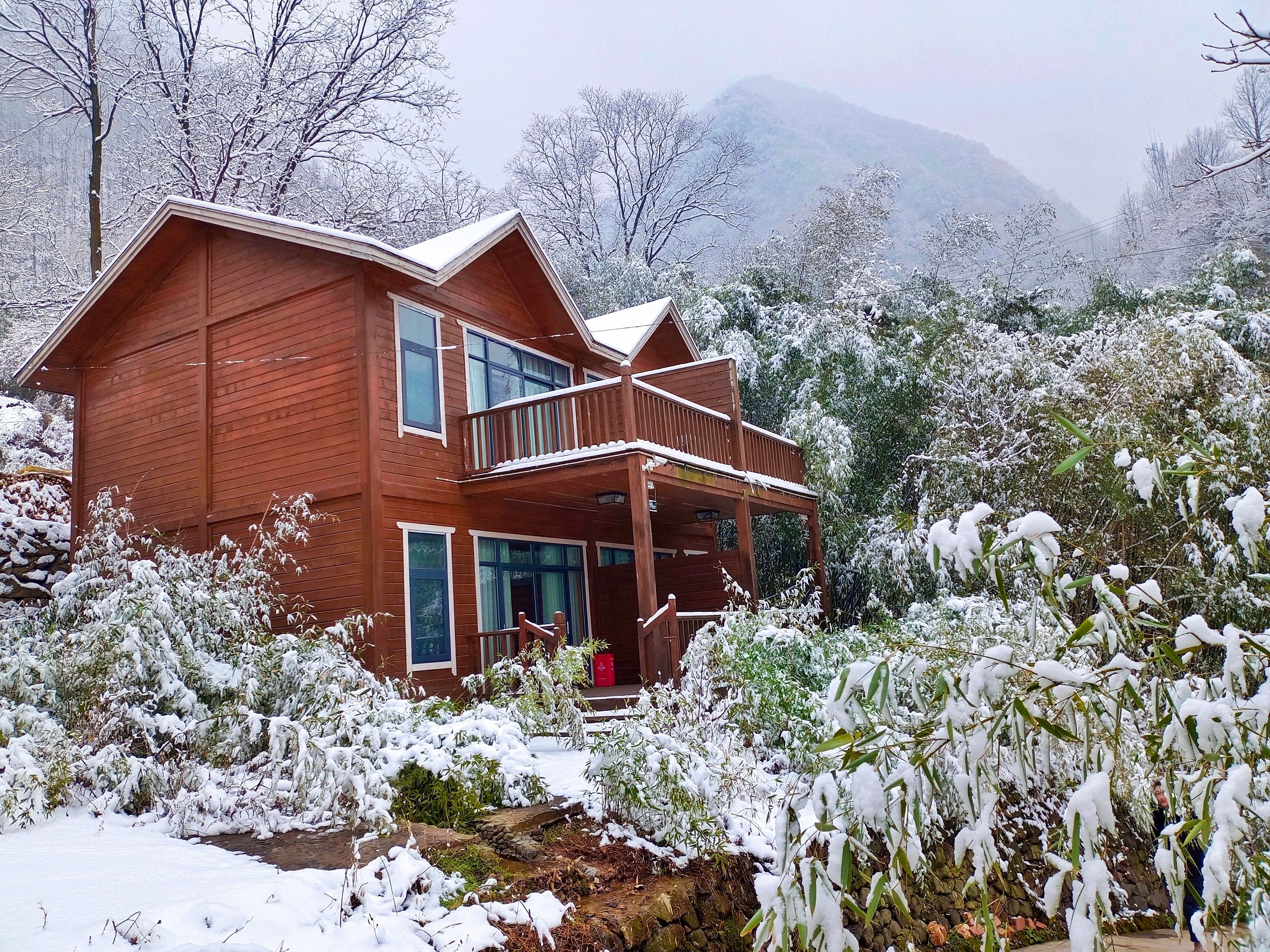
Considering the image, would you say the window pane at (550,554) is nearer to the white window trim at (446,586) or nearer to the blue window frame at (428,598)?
the white window trim at (446,586)

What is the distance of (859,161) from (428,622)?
285ft

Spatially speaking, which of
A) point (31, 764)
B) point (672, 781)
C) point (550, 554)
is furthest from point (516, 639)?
point (31, 764)

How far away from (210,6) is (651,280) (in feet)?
43.3

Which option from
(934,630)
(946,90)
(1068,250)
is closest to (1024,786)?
(934,630)

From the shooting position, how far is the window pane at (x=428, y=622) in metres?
11.4

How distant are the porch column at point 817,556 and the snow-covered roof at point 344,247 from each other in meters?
5.04

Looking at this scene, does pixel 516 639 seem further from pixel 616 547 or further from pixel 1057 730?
pixel 1057 730

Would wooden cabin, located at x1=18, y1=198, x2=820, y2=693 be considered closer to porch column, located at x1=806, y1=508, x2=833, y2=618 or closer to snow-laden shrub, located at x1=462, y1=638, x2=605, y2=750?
porch column, located at x1=806, y1=508, x2=833, y2=618

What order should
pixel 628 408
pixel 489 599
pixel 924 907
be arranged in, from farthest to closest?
pixel 489 599 < pixel 628 408 < pixel 924 907

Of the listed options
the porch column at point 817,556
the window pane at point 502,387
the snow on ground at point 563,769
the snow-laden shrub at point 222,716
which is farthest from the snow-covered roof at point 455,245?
the porch column at point 817,556

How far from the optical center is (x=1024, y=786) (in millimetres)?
2068

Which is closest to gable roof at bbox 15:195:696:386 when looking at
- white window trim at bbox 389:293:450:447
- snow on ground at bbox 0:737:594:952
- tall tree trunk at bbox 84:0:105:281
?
white window trim at bbox 389:293:450:447

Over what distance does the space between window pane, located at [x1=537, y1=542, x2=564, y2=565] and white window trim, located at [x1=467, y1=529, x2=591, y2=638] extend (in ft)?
0.25

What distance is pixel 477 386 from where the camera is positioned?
13.4m
